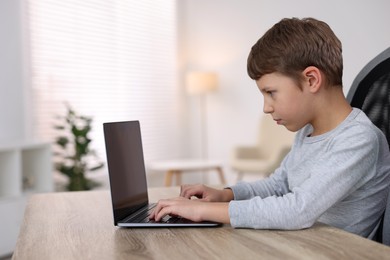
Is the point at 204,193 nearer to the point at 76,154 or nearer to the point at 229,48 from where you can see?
the point at 76,154

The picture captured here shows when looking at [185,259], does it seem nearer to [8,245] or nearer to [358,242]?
[358,242]

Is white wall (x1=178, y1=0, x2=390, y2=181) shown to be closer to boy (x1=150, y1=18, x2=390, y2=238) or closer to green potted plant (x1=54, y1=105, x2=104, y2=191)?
green potted plant (x1=54, y1=105, x2=104, y2=191)

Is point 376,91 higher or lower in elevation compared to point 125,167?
higher

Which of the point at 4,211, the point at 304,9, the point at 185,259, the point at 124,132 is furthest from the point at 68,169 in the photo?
the point at 185,259

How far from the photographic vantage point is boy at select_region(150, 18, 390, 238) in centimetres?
102

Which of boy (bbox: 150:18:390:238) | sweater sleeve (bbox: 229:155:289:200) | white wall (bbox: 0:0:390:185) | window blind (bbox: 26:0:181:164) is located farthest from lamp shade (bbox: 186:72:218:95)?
boy (bbox: 150:18:390:238)

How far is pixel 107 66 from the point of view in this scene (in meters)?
5.08

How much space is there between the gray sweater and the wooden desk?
3 centimetres

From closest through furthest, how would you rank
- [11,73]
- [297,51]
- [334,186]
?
1. [334,186]
2. [297,51]
3. [11,73]

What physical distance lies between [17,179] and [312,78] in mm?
2888

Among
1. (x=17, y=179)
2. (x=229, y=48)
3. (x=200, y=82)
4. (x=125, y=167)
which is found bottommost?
(x=17, y=179)

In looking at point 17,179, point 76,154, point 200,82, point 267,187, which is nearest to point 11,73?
point 76,154

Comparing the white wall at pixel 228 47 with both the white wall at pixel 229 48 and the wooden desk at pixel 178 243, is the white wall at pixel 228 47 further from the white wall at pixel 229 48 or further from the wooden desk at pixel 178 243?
the wooden desk at pixel 178 243

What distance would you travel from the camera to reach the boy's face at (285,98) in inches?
44.8
